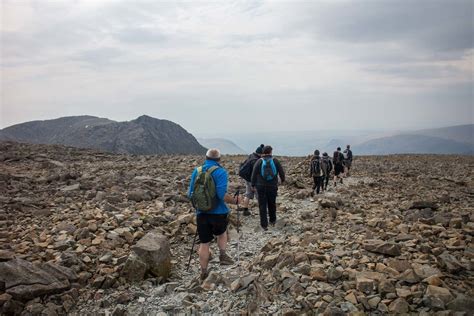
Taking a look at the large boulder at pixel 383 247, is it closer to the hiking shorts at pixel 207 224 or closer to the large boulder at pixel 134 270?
the hiking shorts at pixel 207 224

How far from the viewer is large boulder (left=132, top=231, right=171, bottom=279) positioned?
7945 millimetres

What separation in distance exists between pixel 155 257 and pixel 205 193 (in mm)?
2084

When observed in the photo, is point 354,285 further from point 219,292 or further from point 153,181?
point 153,181

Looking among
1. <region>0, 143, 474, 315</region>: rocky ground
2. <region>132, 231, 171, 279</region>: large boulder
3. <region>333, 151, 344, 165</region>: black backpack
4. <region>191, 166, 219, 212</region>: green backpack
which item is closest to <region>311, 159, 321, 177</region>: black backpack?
<region>0, 143, 474, 315</region>: rocky ground

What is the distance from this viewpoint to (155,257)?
8.03 m

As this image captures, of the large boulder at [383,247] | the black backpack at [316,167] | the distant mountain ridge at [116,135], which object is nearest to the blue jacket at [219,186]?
the large boulder at [383,247]

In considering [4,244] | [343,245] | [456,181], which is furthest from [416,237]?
[456,181]

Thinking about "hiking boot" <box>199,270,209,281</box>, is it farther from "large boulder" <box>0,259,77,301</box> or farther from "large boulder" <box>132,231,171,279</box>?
"large boulder" <box>0,259,77,301</box>

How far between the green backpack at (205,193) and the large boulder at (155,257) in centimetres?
163

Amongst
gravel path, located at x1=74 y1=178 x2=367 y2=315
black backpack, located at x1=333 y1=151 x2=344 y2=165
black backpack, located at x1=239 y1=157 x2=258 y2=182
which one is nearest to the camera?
gravel path, located at x1=74 y1=178 x2=367 y2=315

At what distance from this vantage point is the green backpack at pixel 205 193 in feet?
24.8

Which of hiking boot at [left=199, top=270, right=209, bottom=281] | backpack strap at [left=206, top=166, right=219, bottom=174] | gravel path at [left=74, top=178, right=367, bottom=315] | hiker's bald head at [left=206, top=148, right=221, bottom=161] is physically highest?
hiker's bald head at [left=206, top=148, right=221, bottom=161]

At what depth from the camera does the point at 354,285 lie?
644cm

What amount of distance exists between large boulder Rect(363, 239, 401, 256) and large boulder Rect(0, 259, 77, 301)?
22.3 feet
